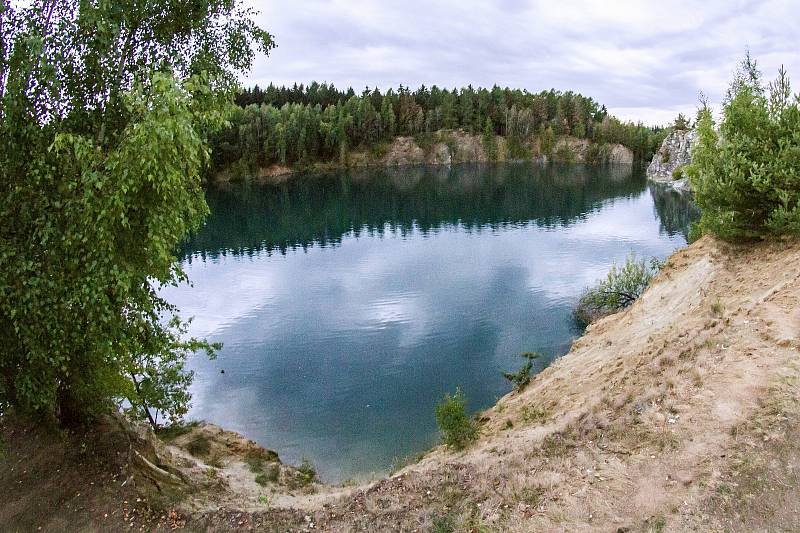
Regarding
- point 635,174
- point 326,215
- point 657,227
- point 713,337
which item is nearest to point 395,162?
point 635,174

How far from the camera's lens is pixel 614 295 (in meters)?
38.7

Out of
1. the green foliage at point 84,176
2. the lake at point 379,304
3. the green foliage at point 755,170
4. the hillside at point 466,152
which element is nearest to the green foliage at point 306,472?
the lake at point 379,304

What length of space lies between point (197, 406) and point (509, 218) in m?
64.7

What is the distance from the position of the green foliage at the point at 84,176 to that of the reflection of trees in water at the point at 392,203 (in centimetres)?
5878

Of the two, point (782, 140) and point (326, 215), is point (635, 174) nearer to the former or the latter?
point (326, 215)

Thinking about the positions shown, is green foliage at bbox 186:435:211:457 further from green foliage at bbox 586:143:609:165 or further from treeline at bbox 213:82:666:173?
green foliage at bbox 586:143:609:165

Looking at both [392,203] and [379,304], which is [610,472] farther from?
[392,203]

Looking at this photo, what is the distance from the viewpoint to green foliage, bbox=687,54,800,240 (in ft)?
74.2

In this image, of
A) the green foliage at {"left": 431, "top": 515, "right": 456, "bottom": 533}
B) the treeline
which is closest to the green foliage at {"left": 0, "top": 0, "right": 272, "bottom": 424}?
the green foliage at {"left": 431, "top": 515, "right": 456, "bottom": 533}

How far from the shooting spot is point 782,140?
23.1 meters

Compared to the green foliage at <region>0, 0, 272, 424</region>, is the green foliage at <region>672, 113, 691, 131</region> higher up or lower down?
higher up

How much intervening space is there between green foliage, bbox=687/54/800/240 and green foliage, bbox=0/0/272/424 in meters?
22.6

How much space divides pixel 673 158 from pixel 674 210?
5761cm

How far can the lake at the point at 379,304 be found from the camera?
93.9ft
